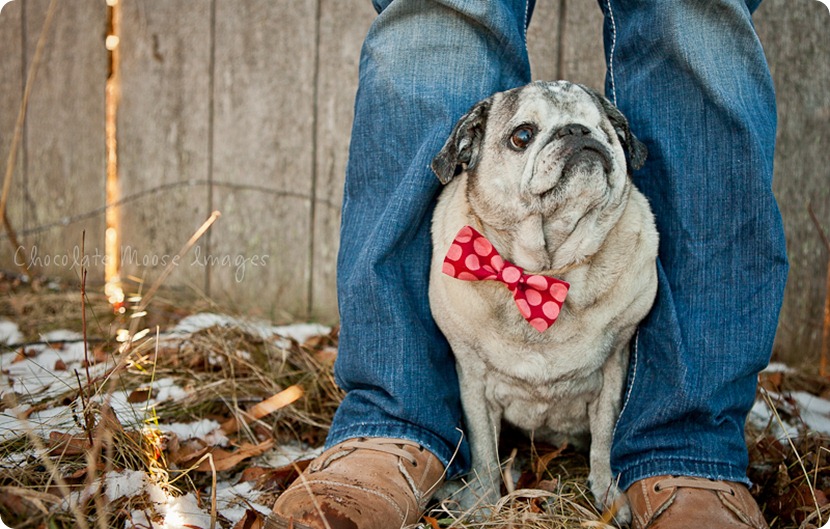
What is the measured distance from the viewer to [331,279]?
3.21 m

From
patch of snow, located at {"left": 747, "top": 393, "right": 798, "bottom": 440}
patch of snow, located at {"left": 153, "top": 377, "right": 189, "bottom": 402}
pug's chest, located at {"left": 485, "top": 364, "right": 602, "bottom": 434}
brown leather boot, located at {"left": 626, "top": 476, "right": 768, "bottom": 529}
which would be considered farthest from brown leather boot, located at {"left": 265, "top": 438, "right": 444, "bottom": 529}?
patch of snow, located at {"left": 747, "top": 393, "right": 798, "bottom": 440}

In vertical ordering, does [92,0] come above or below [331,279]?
above

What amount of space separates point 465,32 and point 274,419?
1.36 m

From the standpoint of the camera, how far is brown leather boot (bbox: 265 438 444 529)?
1432 millimetres

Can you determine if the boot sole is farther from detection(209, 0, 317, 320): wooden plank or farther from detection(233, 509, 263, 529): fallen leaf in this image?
detection(209, 0, 317, 320): wooden plank

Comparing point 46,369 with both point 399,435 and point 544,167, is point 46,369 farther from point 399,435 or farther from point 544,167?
point 544,167

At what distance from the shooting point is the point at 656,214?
1896 millimetres

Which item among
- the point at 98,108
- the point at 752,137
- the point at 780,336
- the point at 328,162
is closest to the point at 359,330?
the point at 752,137

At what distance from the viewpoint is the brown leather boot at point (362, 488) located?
1.43m

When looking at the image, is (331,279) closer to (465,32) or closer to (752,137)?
(465,32)

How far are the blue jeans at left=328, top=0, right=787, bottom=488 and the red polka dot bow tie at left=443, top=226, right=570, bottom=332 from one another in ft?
0.69

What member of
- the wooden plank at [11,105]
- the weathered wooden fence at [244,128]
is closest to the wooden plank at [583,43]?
the weathered wooden fence at [244,128]

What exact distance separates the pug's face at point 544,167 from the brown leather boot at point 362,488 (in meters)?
0.61

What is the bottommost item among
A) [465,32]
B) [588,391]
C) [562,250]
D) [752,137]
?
[588,391]
